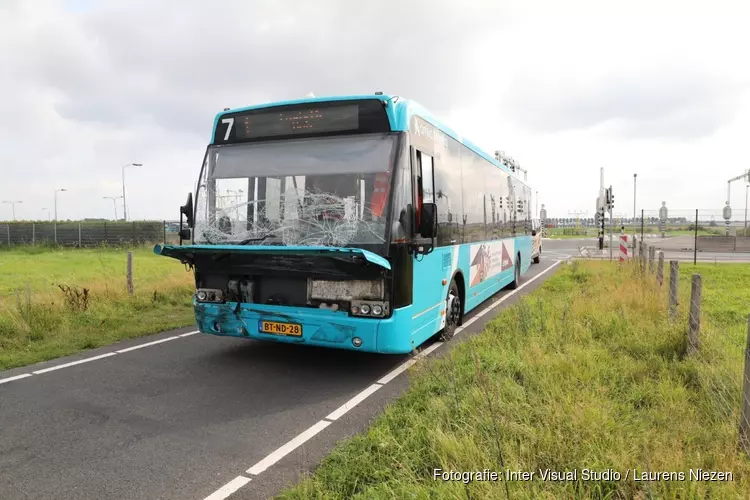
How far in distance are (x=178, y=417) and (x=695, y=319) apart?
5.66m

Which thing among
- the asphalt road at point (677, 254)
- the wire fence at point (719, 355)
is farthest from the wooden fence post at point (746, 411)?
the asphalt road at point (677, 254)

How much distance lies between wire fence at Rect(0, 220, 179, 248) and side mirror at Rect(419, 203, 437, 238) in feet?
109

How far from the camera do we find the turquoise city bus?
5340 mm

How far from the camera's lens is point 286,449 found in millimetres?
3963

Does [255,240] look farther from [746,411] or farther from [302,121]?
[746,411]

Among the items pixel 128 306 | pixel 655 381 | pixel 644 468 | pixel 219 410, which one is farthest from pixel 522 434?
pixel 128 306

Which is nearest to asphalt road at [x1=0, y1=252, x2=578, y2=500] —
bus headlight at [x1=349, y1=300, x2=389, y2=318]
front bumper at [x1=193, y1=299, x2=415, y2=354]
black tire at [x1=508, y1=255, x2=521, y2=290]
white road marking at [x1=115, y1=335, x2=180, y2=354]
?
white road marking at [x1=115, y1=335, x2=180, y2=354]

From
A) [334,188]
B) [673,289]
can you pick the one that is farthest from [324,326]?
[673,289]

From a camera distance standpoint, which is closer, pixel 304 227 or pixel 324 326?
pixel 324 326

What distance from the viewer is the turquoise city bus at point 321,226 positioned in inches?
210

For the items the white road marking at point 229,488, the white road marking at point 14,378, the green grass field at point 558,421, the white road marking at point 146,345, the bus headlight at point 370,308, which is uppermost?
the bus headlight at point 370,308

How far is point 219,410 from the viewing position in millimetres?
4797

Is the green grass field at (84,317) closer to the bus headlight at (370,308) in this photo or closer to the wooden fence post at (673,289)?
the bus headlight at (370,308)

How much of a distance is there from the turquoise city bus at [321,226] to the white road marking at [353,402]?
1.46 ft
